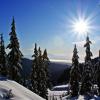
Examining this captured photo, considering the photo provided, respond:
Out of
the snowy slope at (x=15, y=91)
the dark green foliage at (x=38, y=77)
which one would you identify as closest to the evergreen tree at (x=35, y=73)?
the dark green foliage at (x=38, y=77)

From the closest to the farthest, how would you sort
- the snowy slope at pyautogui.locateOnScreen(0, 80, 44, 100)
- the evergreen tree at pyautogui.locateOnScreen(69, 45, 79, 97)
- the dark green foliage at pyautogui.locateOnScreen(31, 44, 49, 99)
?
the snowy slope at pyautogui.locateOnScreen(0, 80, 44, 100)
the dark green foliage at pyautogui.locateOnScreen(31, 44, 49, 99)
the evergreen tree at pyautogui.locateOnScreen(69, 45, 79, 97)

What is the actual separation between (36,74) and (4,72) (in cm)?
711

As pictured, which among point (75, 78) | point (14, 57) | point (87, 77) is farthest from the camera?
point (75, 78)

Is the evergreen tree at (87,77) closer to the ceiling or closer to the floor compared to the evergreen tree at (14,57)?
Result: closer to the floor

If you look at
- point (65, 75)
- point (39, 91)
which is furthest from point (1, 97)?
point (65, 75)

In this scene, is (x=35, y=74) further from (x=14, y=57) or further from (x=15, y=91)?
(x=15, y=91)

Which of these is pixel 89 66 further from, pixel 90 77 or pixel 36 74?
pixel 36 74

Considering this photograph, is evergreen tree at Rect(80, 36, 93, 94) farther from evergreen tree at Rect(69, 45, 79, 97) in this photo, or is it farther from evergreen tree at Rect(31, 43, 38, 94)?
evergreen tree at Rect(31, 43, 38, 94)

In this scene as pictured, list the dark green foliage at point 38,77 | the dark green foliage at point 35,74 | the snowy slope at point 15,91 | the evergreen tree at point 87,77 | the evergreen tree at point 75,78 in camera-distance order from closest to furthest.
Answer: the snowy slope at point 15,91
the dark green foliage at point 35,74
the dark green foliage at point 38,77
the evergreen tree at point 87,77
the evergreen tree at point 75,78

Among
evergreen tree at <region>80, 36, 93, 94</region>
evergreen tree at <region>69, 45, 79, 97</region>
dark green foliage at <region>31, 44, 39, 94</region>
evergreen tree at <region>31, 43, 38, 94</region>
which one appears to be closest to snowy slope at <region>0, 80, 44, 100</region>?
dark green foliage at <region>31, 44, 39, 94</region>

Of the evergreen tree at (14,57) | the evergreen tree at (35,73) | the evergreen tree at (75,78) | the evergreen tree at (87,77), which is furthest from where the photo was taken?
the evergreen tree at (75,78)

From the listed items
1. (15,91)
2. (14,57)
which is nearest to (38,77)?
(14,57)

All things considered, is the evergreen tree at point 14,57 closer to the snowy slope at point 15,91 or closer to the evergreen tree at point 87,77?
the evergreen tree at point 87,77

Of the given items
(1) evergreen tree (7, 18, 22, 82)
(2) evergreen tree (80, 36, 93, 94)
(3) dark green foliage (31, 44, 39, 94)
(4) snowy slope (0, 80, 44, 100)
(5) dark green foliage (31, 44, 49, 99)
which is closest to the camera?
(4) snowy slope (0, 80, 44, 100)
